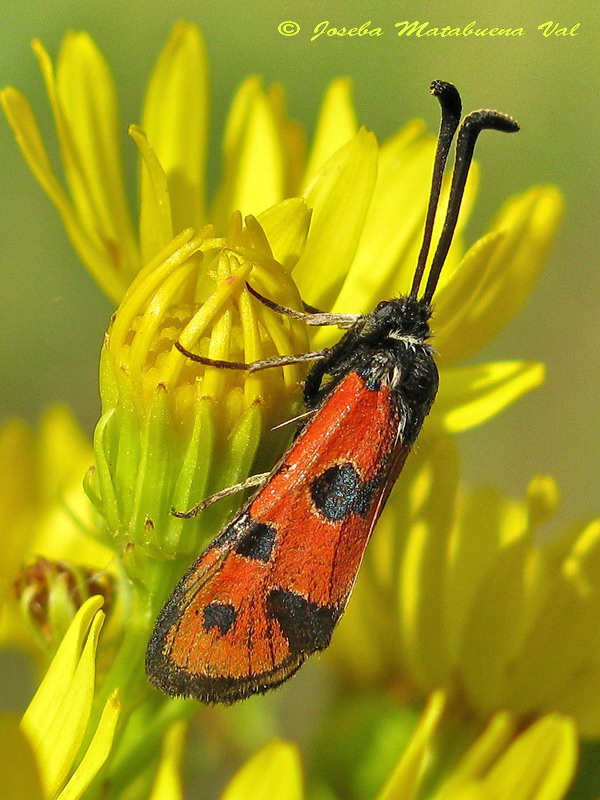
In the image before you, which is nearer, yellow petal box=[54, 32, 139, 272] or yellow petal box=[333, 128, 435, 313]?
yellow petal box=[54, 32, 139, 272]

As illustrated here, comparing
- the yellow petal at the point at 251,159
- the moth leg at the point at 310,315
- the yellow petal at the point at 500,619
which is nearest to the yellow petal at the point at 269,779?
the moth leg at the point at 310,315

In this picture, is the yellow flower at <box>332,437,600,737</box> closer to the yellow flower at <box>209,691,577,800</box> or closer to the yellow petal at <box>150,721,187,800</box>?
the yellow flower at <box>209,691,577,800</box>

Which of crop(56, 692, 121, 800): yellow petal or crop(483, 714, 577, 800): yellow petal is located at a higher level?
crop(56, 692, 121, 800): yellow petal

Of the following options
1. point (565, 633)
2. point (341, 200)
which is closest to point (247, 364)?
point (341, 200)

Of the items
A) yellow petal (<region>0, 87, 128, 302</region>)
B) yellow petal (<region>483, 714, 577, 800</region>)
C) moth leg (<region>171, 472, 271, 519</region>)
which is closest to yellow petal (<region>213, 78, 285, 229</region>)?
yellow petal (<region>0, 87, 128, 302</region>)

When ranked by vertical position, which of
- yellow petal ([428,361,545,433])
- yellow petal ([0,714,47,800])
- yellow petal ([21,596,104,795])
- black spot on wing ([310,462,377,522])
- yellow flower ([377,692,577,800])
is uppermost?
yellow petal ([428,361,545,433])

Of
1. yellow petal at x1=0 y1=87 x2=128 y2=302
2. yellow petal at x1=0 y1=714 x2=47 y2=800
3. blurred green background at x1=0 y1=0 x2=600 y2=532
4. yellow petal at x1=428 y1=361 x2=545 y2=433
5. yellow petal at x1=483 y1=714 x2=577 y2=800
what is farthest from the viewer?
blurred green background at x1=0 y1=0 x2=600 y2=532

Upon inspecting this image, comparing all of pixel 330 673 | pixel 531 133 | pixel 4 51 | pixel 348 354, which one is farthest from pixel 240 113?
pixel 531 133

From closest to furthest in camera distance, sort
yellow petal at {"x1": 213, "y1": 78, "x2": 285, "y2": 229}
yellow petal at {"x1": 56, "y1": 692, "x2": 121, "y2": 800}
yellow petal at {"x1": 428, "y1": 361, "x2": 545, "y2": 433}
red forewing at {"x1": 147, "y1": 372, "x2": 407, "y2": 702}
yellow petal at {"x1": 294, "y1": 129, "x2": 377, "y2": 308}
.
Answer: yellow petal at {"x1": 56, "y1": 692, "x2": 121, "y2": 800} → red forewing at {"x1": 147, "y1": 372, "x2": 407, "y2": 702} → yellow petal at {"x1": 294, "y1": 129, "x2": 377, "y2": 308} → yellow petal at {"x1": 428, "y1": 361, "x2": 545, "y2": 433} → yellow petal at {"x1": 213, "y1": 78, "x2": 285, "y2": 229}
